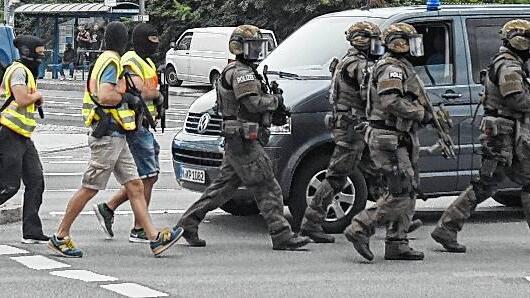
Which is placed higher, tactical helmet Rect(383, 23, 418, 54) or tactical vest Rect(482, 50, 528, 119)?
tactical helmet Rect(383, 23, 418, 54)

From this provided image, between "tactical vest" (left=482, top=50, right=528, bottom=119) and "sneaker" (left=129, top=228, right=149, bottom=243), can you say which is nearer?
"tactical vest" (left=482, top=50, right=528, bottom=119)

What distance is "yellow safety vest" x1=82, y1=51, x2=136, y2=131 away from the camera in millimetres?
Result: 9130

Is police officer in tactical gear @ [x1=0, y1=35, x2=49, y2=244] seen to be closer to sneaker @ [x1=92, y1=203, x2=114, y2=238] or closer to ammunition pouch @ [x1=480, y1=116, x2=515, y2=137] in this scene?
sneaker @ [x1=92, y1=203, x2=114, y2=238]

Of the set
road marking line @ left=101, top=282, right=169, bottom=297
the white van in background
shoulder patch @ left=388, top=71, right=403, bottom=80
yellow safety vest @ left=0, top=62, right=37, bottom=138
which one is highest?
shoulder patch @ left=388, top=71, right=403, bottom=80

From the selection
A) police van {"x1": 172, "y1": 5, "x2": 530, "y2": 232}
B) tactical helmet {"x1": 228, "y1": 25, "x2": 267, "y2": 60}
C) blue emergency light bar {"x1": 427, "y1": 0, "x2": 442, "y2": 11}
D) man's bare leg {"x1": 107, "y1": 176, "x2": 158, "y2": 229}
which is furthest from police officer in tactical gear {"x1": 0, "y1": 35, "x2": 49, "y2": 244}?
blue emergency light bar {"x1": 427, "y1": 0, "x2": 442, "y2": 11}

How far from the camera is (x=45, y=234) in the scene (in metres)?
10.4

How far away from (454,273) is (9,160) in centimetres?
358

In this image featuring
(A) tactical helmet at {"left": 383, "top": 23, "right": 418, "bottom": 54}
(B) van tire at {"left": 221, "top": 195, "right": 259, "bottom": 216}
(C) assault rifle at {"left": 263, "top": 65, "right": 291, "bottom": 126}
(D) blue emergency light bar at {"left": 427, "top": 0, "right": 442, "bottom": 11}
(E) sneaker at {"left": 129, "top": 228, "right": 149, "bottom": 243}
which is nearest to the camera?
(A) tactical helmet at {"left": 383, "top": 23, "right": 418, "bottom": 54}

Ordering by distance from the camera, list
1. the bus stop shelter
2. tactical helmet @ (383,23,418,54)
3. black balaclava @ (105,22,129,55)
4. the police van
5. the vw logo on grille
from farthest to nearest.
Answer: the bus stop shelter < the vw logo on grille < the police van < black balaclava @ (105,22,129,55) < tactical helmet @ (383,23,418,54)

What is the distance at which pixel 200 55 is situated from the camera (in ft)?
117

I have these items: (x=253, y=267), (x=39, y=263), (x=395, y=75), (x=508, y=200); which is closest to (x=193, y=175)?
(x=253, y=267)

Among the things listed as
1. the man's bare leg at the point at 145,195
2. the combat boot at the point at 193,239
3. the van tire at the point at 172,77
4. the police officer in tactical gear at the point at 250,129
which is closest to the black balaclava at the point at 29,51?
the man's bare leg at the point at 145,195

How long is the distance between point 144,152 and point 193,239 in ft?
2.62

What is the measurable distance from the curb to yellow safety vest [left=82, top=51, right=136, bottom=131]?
2.06 meters
